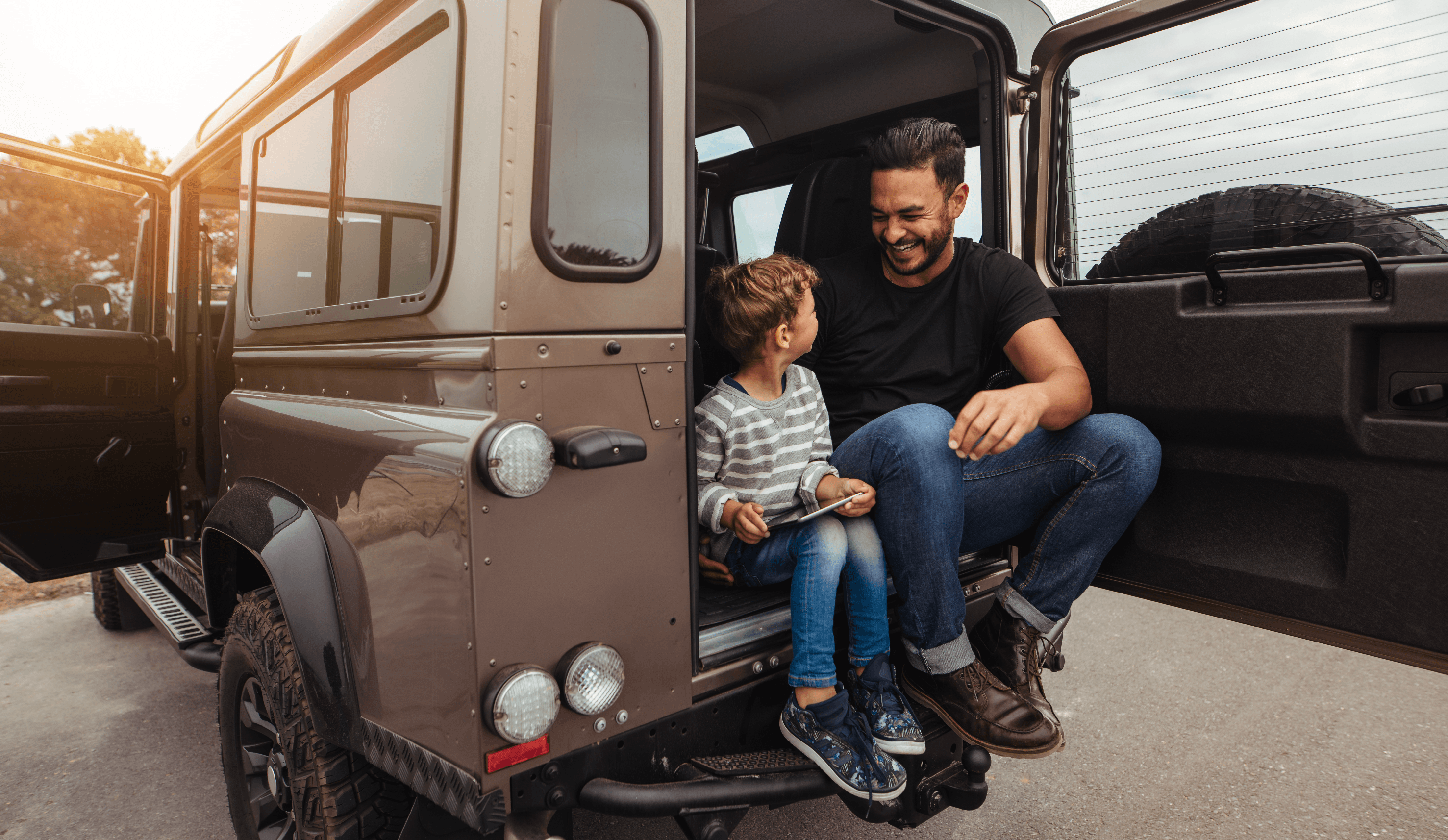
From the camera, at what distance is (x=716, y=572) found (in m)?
2.09

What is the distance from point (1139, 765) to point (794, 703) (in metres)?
1.73

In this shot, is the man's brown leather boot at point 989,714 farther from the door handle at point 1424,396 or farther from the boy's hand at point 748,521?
the door handle at point 1424,396

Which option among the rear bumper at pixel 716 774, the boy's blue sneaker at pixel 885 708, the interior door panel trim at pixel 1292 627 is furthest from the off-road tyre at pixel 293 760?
the interior door panel trim at pixel 1292 627

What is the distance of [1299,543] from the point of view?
1.84 metres

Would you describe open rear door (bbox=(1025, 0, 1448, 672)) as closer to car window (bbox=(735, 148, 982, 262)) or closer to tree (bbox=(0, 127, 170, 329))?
car window (bbox=(735, 148, 982, 262))

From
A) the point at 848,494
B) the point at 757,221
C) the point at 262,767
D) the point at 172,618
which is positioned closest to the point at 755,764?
the point at 848,494

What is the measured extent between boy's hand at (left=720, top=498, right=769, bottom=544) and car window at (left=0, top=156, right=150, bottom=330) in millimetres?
2934

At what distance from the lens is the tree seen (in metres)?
3.10

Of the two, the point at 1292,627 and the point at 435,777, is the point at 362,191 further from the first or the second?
the point at 1292,627

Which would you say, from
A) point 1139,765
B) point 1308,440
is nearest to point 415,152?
point 1308,440

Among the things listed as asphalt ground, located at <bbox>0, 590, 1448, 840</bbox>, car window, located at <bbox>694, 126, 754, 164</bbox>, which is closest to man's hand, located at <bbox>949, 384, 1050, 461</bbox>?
asphalt ground, located at <bbox>0, 590, 1448, 840</bbox>

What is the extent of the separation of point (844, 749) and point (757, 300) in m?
1.08

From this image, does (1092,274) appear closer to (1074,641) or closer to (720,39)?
(720,39)

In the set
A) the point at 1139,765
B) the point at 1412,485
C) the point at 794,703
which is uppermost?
the point at 1412,485
